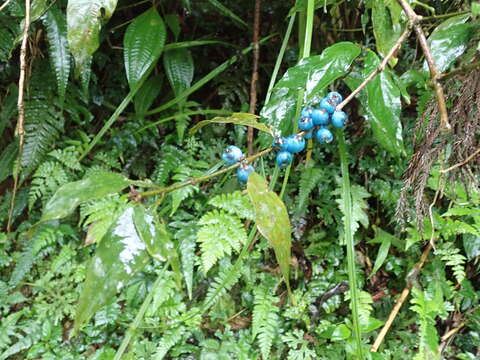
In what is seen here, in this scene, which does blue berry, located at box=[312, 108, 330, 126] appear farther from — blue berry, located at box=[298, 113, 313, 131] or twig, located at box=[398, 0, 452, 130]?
twig, located at box=[398, 0, 452, 130]

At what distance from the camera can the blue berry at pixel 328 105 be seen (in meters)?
0.65

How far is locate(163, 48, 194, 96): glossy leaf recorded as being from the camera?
122 cm

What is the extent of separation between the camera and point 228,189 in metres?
1.17

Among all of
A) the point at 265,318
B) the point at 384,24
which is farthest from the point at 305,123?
the point at 265,318

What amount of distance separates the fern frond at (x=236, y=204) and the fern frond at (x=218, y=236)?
0.05 ft

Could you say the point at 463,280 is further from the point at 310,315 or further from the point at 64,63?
the point at 64,63

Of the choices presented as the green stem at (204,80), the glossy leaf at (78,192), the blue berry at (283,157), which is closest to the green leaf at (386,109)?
the blue berry at (283,157)

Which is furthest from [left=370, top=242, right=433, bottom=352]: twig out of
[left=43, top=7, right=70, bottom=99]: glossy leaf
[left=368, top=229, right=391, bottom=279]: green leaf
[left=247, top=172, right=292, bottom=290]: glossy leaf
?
[left=43, top=7, right=70, bottom=99]: glossy leaf

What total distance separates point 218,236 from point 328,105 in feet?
1.62

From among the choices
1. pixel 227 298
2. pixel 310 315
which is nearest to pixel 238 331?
pixel 227 298

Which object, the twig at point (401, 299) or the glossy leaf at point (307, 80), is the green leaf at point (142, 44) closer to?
the glossy leaf at point (307, 80)

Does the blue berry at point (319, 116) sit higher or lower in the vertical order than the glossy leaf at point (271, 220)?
higher

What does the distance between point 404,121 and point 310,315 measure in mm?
613

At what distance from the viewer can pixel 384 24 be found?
2.30 feet
